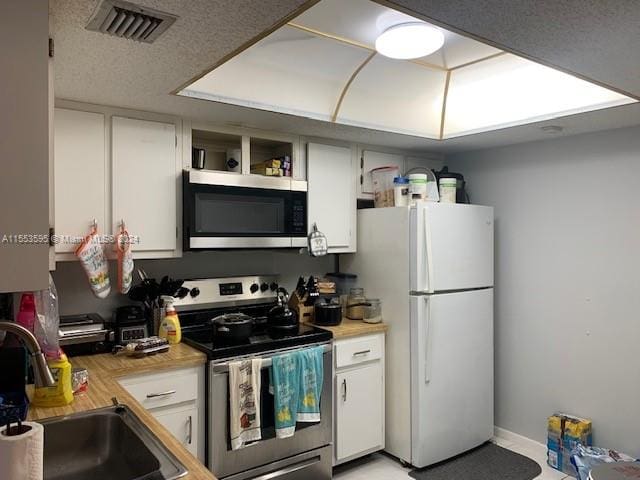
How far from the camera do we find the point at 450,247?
3090 millimetres

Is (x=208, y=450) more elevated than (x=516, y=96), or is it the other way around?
(x=516, y=96)

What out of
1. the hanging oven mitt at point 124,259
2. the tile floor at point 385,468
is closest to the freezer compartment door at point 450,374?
the tile floor at point 385,468

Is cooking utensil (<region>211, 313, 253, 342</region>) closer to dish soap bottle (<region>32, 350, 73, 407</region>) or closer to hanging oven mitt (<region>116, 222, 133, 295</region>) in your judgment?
hanging oven mitt (<region>116, 222, 133, 295</region>)

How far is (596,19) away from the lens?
1442 millimetres

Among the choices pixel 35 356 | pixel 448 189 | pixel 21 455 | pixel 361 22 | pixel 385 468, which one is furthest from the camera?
pixel 448 189

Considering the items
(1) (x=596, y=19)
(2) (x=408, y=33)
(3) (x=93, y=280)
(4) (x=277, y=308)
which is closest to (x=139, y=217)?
(3) (x=93, y=280)

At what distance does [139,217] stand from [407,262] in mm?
1610

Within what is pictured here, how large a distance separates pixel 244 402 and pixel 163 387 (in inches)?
16.1

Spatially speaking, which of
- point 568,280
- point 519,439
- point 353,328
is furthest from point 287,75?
point 519,439

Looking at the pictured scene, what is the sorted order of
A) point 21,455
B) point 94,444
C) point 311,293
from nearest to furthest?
point 21,455 → point 94,444 → point 311,293

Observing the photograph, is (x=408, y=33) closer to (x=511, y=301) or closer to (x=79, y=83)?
(x=79, y=83)

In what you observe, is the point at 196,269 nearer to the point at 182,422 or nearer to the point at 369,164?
the point at 182,422

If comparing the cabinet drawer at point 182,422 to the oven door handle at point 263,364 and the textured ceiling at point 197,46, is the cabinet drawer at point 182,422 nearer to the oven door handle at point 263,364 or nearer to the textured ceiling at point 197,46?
the oven door handle at point 263,364

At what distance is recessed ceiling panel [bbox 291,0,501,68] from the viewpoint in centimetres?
198
